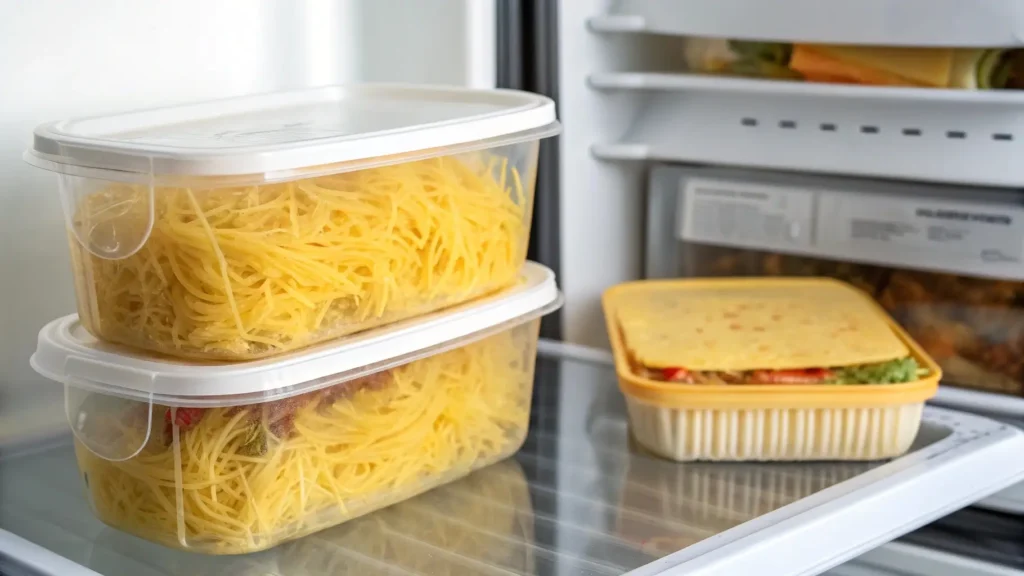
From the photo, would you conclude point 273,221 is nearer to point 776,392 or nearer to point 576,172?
point 776,392

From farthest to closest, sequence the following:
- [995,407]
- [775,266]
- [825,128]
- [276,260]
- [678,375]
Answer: [775,266] < [825,128] < [995,407] < [678,375] < [276,260]

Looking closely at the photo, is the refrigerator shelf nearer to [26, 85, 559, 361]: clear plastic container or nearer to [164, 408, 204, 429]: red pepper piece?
[26, 85, 559, 361]: clear plastic container

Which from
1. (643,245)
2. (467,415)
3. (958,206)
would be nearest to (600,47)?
(643,245)

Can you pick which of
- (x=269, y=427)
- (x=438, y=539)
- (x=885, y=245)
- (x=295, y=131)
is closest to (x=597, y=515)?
(x=438, y=539)

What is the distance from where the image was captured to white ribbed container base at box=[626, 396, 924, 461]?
0.95 metres

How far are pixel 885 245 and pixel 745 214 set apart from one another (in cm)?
16

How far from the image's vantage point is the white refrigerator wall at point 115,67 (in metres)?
0.95

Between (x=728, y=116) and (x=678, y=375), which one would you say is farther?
(x=728, y=116)

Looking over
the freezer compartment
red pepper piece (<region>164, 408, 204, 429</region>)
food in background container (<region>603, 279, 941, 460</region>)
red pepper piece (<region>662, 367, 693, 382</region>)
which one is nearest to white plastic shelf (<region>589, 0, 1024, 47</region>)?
the freezer compartment

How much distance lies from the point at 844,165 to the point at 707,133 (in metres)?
0.16

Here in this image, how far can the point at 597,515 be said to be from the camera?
2.82 ft

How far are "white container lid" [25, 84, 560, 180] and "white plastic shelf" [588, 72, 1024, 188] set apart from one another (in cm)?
33

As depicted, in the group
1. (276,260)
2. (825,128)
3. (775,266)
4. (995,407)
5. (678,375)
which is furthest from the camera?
(775,266)

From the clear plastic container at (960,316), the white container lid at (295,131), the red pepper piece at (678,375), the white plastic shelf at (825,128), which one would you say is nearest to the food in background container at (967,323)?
the clear plastic container at (960,316)
